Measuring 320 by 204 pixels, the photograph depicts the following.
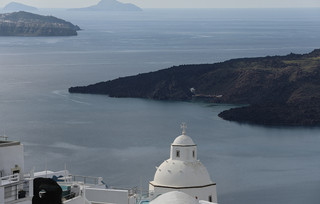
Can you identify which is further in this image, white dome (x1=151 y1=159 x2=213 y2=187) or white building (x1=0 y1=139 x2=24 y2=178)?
white dome (x1=151 y1=159 x2=213 y2=187)

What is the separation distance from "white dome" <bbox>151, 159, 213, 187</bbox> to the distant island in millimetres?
79065

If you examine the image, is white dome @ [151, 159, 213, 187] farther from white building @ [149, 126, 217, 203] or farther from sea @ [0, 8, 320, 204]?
sea @ [0, 8, 320, 204]

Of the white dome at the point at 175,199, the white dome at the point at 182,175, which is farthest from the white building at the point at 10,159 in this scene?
the white dome at the point at 182,175

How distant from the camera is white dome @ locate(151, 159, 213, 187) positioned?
3186 centimetres

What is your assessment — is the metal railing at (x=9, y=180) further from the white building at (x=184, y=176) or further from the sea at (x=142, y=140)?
the sea at (x=142, y=140)

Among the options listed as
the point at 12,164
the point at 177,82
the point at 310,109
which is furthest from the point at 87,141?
the point at 12,164

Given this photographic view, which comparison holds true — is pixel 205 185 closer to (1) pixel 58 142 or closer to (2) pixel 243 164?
(2) pixel 243 164

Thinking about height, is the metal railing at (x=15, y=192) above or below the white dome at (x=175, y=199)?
below

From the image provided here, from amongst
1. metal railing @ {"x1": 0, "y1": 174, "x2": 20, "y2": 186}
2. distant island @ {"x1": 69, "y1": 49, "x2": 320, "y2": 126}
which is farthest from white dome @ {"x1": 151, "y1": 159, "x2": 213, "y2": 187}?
distant island @ {"x1": 69, "y1": 49, "x2": 320, "y2": 126}

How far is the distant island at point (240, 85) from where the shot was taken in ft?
396

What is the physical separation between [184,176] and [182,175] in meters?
0.07

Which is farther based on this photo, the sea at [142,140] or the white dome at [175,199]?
the sea at [142,140]

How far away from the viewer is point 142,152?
76.0m

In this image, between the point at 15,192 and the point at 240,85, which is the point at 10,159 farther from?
the point at 240,85
